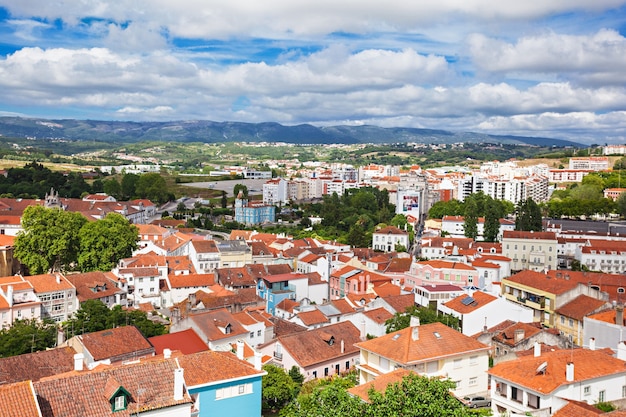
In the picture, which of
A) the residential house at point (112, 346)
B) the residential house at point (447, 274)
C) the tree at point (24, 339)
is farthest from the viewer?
the residential house at point (447, 274)

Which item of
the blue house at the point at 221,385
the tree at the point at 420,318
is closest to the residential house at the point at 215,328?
the tree at the point at 420,318

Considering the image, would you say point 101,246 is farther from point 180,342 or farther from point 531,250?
point 531,250

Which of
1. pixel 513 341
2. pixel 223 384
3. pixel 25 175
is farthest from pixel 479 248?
pixel 25 175

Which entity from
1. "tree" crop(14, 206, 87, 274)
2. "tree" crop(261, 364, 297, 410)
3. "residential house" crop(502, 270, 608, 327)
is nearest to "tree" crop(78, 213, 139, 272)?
"tree" crop(14, 206, 87, 274)

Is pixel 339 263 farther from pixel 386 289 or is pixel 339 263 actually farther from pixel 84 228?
pixel 84 228

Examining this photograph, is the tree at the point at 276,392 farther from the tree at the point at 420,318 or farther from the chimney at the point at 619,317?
the chimney at the point at 619,317

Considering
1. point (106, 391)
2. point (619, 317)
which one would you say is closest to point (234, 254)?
point (619, 317)

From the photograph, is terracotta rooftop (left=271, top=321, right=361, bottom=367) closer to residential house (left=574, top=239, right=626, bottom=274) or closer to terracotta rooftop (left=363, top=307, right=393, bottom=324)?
terracotta rooftop (left=363, top=307, right=393, bottom=324)
